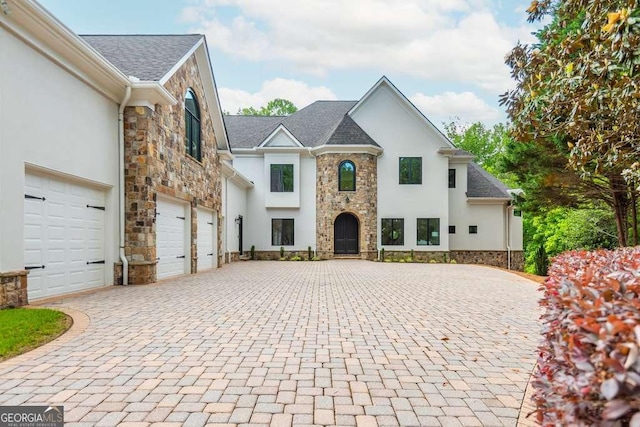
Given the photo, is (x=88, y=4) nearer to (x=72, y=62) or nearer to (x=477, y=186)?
(x=72, y=62)

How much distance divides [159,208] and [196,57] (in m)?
5.52

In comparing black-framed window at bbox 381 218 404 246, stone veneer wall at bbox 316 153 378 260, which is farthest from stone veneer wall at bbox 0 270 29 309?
black-framed window at bbox 381 218 404 246

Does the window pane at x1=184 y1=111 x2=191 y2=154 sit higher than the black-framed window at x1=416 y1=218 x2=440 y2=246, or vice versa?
the window pane at x1=184 y1=111 x2=191 y2=154

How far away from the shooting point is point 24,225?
6.12 metres

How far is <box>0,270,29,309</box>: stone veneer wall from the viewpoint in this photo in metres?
5.57

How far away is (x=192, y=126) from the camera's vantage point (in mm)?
12078

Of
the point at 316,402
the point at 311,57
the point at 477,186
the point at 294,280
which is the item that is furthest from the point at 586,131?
the point at 311,57

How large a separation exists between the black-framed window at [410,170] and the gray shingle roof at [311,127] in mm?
2132

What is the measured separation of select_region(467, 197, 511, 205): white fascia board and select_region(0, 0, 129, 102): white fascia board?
18.4 meters

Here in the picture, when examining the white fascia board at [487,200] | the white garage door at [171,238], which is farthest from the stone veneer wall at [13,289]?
the white fascia board at [487,200]

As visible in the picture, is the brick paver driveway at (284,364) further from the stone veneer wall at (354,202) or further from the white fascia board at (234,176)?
the stone veneer wall at (354,202)

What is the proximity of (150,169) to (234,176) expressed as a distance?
26.9 ft

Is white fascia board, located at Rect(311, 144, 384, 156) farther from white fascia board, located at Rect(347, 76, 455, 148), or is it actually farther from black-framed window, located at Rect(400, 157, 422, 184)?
white fascia board, located at Rect(347, 76, 455, 148)

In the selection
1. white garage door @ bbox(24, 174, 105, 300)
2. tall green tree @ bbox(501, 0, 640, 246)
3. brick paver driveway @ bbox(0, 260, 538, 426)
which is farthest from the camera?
white garage door @ bbox(24, 174, 105, 300)
